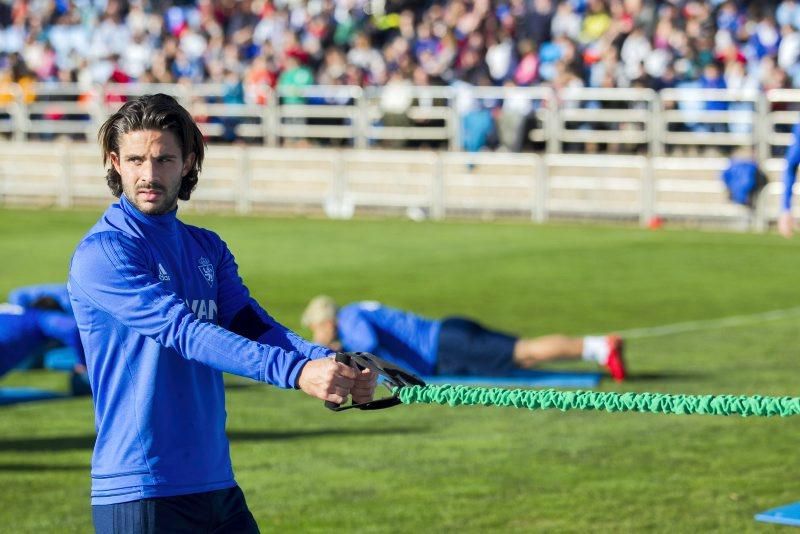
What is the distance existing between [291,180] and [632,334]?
15091mm

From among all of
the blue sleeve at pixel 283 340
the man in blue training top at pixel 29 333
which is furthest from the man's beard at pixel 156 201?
the man in blue training top at pixel 29 333

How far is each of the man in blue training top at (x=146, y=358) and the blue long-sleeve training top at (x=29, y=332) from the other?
7076 millimetres

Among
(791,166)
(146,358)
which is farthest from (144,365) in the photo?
(791,166)

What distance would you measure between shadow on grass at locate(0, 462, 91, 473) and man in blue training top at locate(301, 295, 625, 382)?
2706 millimetres

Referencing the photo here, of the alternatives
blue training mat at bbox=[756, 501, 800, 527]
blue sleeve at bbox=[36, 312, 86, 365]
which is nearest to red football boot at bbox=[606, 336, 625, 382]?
blue sleeve at bbox=[36, 312, 86, 365]

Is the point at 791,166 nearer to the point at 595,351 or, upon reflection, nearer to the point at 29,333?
the point at 595,351

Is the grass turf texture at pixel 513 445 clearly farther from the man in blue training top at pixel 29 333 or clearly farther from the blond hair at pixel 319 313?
the blond hair at pixel 319 313

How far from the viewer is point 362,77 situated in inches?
1216

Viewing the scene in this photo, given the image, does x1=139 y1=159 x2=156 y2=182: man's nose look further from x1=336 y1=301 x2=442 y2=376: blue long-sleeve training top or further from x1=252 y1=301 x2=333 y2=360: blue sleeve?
x1=336 y1=301 x2=442 y2=376: blue long-sleeve training top

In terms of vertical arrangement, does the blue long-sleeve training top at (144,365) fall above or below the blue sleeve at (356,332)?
above

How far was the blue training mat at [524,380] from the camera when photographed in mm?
13047

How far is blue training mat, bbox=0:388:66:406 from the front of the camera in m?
12.6

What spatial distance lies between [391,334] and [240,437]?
1866 millimetres

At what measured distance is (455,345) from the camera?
12922mm
